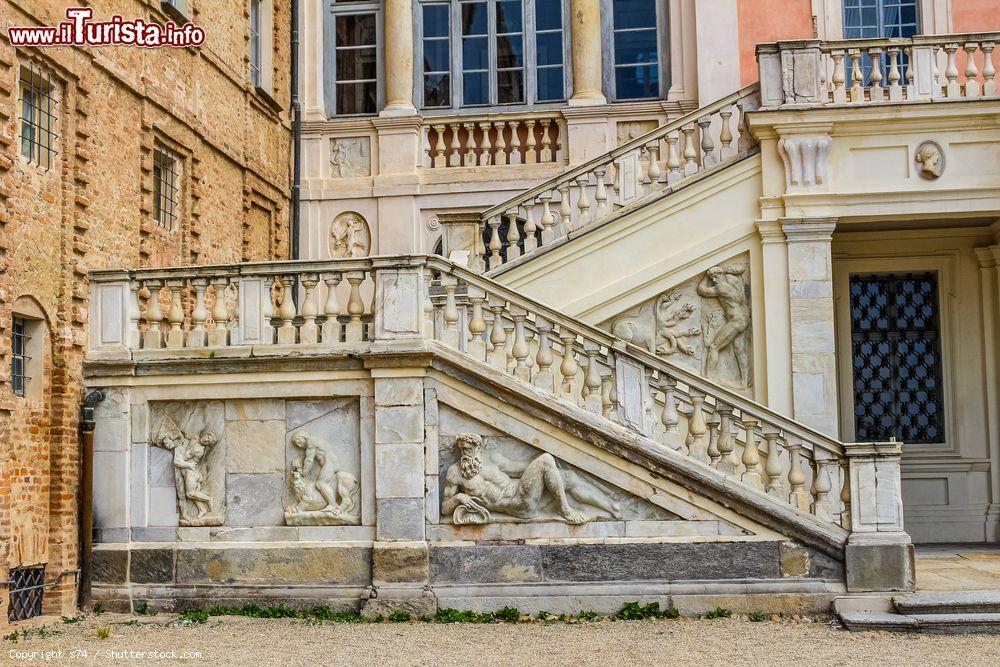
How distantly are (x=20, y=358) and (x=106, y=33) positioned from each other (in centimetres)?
324

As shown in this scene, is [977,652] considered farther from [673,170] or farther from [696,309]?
[673,170]

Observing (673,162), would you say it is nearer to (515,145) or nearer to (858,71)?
(858,71)

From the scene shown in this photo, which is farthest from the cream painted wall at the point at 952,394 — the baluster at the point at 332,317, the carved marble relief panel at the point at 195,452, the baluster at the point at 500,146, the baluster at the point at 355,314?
the carved marble relief panel at the point at 195,452

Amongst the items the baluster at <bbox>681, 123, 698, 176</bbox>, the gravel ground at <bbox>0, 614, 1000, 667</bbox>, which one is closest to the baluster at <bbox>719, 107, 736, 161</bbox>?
the baluster at <bbox>681, 123, 698, 176</bbox>

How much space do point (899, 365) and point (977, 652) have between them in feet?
20.0

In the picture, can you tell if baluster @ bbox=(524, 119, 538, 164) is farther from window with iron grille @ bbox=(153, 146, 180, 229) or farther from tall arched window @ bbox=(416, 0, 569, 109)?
window with iron grille @ bbox=(153, 146, 180, 229)

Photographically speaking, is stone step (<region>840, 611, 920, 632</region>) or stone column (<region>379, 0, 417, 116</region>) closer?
stone step (<region>840, 611, 920, 632</region>)

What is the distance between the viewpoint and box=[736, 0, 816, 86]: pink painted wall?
49.7 ft

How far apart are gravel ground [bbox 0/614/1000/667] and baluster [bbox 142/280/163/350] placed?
7.51ft

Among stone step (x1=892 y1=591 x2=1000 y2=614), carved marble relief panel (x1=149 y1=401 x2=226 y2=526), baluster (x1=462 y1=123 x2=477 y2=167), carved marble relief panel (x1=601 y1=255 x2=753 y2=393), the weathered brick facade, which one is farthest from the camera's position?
baluster (x1=462 y1=123 x2=477 y2=167)

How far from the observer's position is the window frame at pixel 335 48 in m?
16.2

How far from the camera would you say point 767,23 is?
1521 centimetres

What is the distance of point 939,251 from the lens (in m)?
13.7

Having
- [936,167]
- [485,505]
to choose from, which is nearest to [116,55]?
[485,505]
